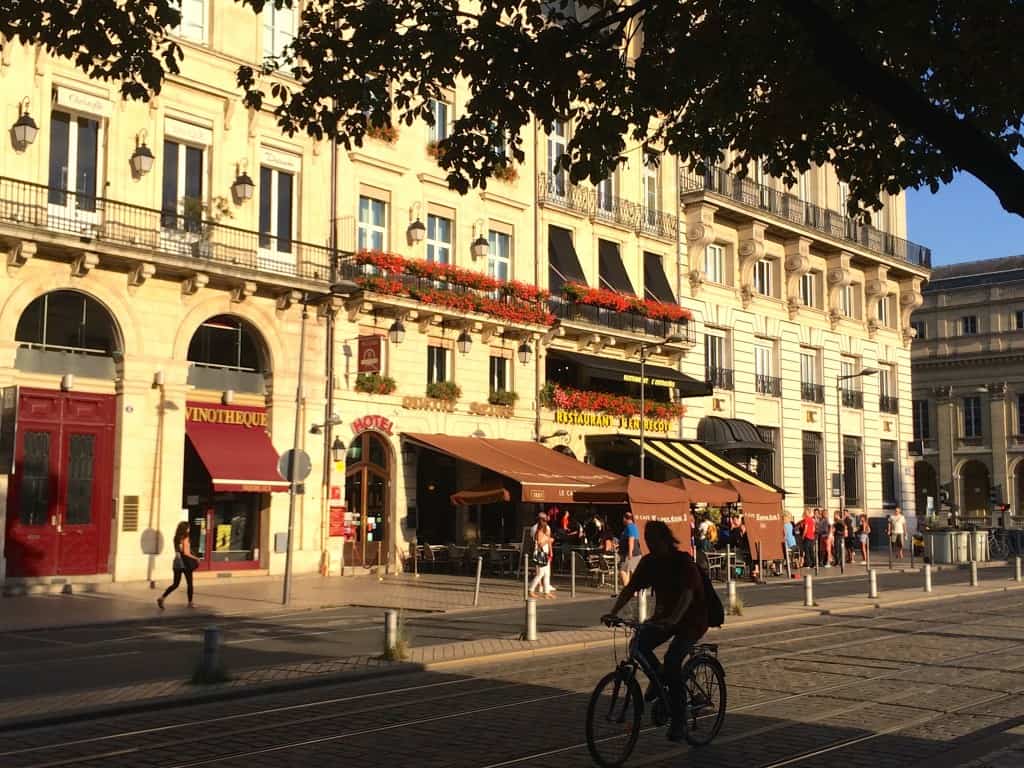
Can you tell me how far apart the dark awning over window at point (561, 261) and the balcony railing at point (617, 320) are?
2.40 ft

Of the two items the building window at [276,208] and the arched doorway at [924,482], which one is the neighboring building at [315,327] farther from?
the arched doorway at [924,482]

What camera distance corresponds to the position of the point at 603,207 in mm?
40062

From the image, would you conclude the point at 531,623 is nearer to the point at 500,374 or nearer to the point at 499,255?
the point at 500,374

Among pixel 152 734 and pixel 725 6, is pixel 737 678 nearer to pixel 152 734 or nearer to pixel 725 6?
pixel 152 734

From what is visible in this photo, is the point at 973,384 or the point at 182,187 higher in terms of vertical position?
the point at 973,384

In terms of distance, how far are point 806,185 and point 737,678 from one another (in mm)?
38942

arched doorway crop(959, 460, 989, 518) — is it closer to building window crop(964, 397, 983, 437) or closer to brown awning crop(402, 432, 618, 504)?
building window crop(964, 397, 983, 437)

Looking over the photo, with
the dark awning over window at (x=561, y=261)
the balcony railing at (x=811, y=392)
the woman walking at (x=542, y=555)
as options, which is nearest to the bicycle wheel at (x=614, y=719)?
the woman walking at (x=542, y=555)

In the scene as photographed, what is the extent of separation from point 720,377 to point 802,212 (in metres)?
8.92

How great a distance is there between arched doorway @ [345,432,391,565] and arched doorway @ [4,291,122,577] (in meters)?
7.07

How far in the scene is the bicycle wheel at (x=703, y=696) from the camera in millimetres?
9383

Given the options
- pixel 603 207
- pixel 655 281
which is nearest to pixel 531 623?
pixel 603 207

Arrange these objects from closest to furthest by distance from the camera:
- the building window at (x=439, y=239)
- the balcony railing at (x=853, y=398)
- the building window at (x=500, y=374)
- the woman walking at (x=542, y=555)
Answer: the woman walking at (x=542, y=555), the building window at (x=439, y=239), the building window at (x=500, y=374), the balcony railing at (x=853, y=398)

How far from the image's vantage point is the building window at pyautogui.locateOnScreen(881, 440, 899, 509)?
5250 cm
